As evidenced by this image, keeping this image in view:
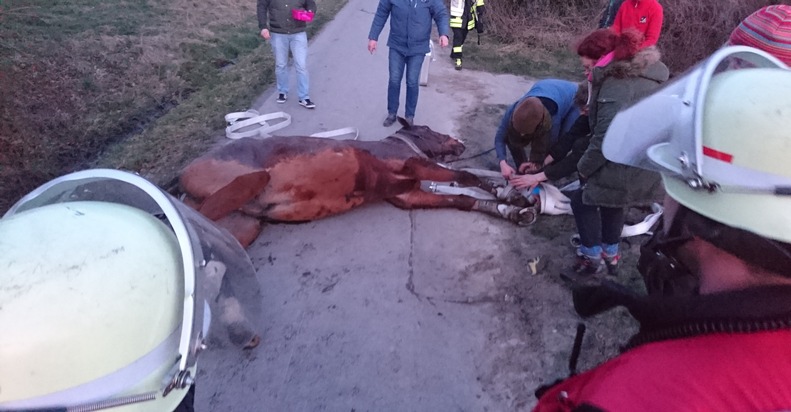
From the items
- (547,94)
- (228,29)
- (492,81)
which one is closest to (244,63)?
(228,29)

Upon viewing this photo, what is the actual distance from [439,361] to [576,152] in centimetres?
166

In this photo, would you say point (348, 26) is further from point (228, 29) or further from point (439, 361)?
point (439, 361)

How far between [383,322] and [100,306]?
7.23 ft

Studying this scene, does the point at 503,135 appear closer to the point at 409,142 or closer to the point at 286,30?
the point at 409,142

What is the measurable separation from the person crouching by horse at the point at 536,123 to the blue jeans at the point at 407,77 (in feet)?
5.32

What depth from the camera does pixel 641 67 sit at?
293 centimetres

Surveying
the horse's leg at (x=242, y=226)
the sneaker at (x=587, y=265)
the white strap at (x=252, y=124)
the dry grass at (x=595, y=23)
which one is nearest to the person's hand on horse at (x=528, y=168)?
the sneaker at (x=587, y=265)

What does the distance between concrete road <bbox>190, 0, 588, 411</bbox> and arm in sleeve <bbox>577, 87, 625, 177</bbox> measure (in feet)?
3.06

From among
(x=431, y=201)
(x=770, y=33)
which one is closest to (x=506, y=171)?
(x=431, y=201)

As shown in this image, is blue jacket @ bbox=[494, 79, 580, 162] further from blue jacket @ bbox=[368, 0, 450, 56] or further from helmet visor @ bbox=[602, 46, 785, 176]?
helmet visor @ bbox=[602, 46, 785, 176]

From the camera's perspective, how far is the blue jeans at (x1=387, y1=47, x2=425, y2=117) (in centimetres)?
588

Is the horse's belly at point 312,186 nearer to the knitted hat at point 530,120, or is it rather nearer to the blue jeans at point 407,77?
the knitted hat at point 530,120

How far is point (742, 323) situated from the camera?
915mm

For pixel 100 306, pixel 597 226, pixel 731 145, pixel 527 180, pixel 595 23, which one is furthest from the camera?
pixel 595 23
